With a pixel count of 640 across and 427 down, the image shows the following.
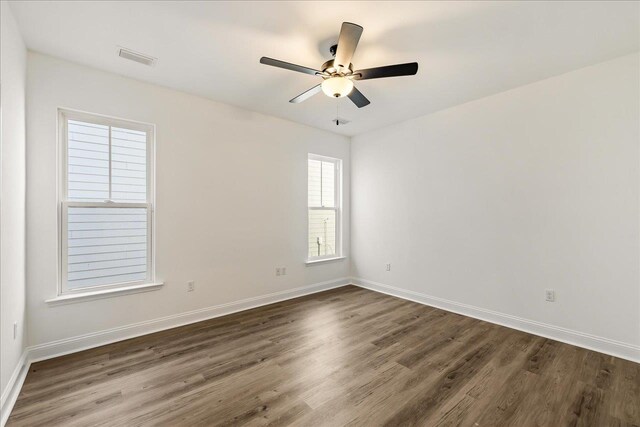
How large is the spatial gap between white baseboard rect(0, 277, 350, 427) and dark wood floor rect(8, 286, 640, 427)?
0.08 metres

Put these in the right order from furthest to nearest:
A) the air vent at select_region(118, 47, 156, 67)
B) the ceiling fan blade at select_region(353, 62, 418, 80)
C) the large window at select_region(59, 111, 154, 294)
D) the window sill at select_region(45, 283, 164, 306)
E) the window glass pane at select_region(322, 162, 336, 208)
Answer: the window glass pane at select_region(322, 162, 336, 208), the large window at select_region(59, 111, 154, 294), the window sill at select_region(45, 283, 164, 306), the air vent at select_region(118, 47, 156, 67), the ceiling fan blade at select_region(353, 62, 418, 80)

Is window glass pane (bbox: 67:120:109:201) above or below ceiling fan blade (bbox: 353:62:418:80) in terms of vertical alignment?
below

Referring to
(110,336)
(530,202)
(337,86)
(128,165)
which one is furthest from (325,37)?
(110,336)

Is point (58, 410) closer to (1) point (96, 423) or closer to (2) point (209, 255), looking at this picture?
(1) point (96, 423)

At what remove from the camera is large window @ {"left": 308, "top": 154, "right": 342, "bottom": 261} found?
15.4 ft

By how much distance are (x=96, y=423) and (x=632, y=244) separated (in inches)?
174

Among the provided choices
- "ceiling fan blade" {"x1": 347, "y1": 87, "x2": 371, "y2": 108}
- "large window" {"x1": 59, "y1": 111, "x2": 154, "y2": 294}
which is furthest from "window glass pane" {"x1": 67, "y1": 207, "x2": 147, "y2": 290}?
"ceiling fan blade" {"x1": 347, "y1": 87, "x2": 371, "y2": 108}

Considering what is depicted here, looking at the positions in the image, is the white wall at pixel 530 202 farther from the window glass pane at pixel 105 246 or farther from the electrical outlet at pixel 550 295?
the window glass pane at pixel 105 246

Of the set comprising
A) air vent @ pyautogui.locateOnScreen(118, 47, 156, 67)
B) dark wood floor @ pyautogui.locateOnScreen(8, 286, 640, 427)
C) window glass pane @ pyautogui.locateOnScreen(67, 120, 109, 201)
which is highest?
air vent @ pyautogui.locateOnScreen(118, 47, 156, 67)

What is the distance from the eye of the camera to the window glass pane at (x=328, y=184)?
16.1 ft

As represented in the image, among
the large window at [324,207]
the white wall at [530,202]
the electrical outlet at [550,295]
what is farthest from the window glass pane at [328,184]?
the electrical outlet at [550,295]

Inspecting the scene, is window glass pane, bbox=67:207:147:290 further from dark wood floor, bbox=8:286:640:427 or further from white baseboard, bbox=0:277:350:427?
dark wood floor, bbox=8:286:640:427

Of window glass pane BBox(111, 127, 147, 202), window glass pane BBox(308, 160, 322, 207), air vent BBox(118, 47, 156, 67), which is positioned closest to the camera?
air vent BBox(118, 47, 156, 67)

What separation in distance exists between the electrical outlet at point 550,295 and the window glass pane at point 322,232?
300cm
